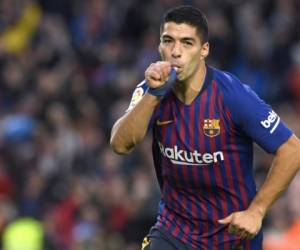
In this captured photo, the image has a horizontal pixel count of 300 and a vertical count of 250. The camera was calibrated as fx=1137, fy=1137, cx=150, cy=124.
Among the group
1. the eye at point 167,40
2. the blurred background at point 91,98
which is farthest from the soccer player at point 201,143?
the blurred background at point 91,98

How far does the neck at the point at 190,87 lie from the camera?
21.2ft

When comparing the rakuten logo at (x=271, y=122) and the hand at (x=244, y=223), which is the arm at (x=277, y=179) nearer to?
the hand at (x=244, y=223)

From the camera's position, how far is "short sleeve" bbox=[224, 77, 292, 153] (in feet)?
20.7

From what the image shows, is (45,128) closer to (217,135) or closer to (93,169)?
(93,169)

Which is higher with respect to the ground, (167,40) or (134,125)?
(167,40)

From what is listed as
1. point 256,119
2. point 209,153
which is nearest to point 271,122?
point 256,119

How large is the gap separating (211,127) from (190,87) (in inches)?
10.2

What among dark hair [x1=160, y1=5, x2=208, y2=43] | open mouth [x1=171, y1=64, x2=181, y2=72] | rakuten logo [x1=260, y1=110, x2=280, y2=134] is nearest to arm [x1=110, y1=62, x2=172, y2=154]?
open mouth [x1=171, y1=64, x2=181, y2=72]

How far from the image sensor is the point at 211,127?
6449mm

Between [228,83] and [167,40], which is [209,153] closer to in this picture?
[228,83]

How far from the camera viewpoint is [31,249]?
38.2 ft

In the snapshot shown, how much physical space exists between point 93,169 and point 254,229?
22.5 ft

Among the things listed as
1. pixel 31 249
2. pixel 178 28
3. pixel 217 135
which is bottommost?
pixel 31 249

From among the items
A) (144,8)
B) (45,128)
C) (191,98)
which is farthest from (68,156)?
(191,98)
